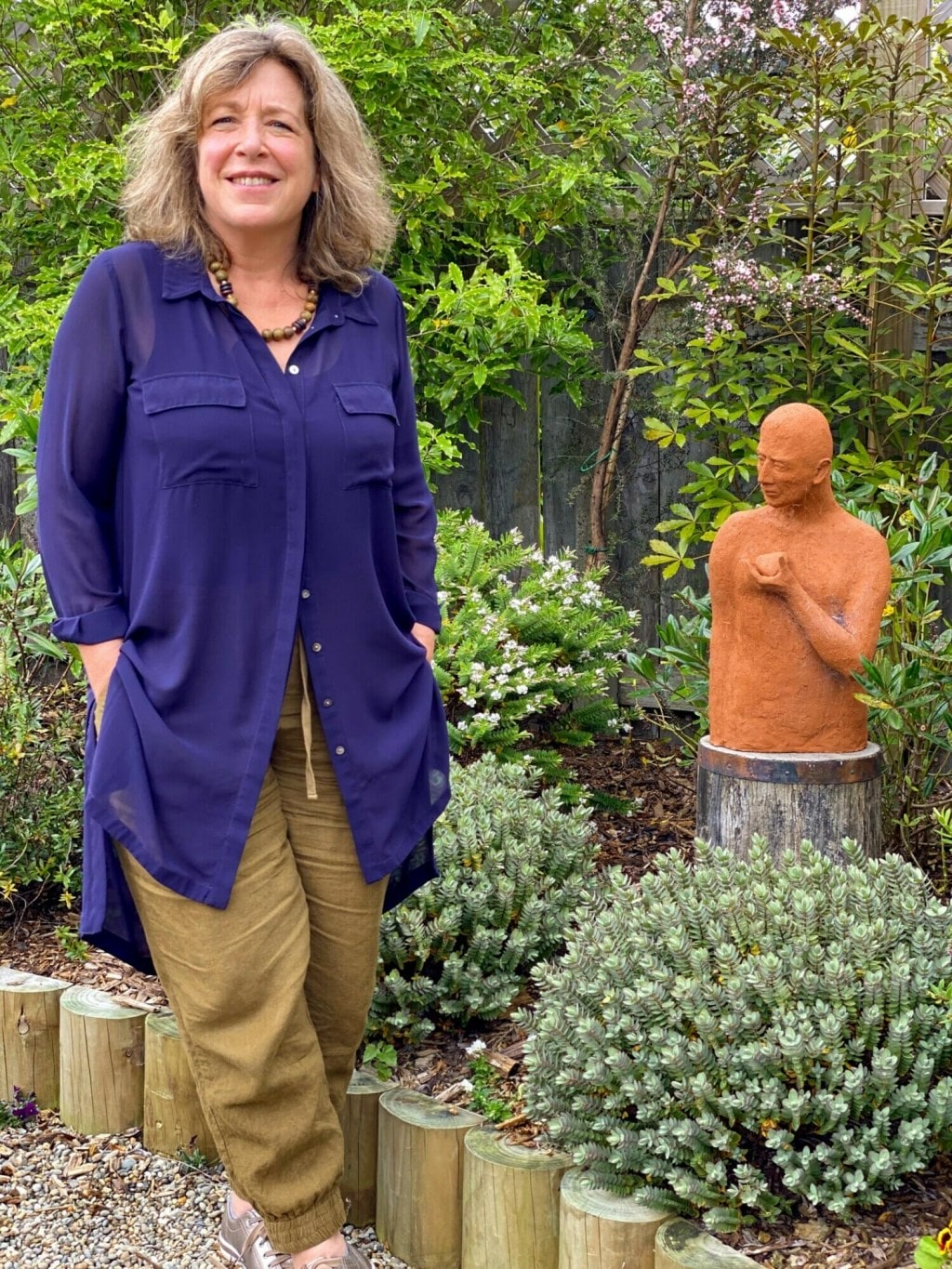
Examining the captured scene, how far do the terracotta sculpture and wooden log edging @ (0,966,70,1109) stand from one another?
5.97 feet

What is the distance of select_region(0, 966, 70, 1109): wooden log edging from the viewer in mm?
3355

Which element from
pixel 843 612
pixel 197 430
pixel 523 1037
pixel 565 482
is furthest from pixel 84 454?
pixel 565 482

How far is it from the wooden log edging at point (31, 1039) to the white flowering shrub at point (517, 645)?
142cm

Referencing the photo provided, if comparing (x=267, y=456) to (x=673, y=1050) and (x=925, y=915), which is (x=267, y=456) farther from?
(x=925, y=915)

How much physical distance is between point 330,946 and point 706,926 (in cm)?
71

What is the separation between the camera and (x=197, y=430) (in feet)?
7.19

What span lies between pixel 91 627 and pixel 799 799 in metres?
1.82

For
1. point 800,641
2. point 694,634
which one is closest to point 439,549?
point 694,634

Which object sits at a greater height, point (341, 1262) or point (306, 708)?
point (306, 708)

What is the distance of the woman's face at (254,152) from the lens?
2.28m

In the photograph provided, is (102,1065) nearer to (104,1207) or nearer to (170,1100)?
(170,1100)

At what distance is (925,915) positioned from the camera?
2.59 meters

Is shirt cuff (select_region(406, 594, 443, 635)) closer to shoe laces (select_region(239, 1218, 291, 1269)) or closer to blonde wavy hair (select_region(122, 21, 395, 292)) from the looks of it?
blonde wavy hair (select_region(122, 21, 395, 292))

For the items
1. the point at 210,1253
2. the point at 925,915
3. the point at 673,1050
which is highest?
the point at 925,915
